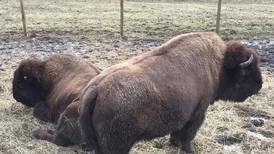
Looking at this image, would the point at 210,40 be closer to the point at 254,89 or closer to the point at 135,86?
the point at 254,89

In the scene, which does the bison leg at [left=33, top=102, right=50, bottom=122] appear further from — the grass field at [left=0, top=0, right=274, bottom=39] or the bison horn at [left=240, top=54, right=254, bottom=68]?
the grass field at [left=0, top=0, right=274, bottom=39]

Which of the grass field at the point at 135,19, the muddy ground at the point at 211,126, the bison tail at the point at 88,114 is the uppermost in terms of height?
the bison tail at the point at 88,114

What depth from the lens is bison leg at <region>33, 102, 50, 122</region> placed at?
698 centimetres

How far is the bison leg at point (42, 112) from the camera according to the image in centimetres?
698

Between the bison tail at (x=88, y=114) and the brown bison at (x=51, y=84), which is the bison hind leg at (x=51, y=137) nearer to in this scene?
the brown bison at (x=51, y=84)

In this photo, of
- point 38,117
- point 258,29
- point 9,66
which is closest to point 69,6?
point 258,29

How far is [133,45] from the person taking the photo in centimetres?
1235

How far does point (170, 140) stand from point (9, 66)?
16.5ft

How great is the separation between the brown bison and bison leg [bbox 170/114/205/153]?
150 centimetres

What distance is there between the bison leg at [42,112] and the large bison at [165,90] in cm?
200

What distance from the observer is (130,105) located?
4.70 metres

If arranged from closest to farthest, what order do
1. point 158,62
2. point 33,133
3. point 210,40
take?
point 158,62, point 210,40, point 33,133

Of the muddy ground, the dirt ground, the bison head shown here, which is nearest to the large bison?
the bison head

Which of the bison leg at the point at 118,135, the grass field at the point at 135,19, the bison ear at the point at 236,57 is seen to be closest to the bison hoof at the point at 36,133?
the bison leg at the point at 118,135
